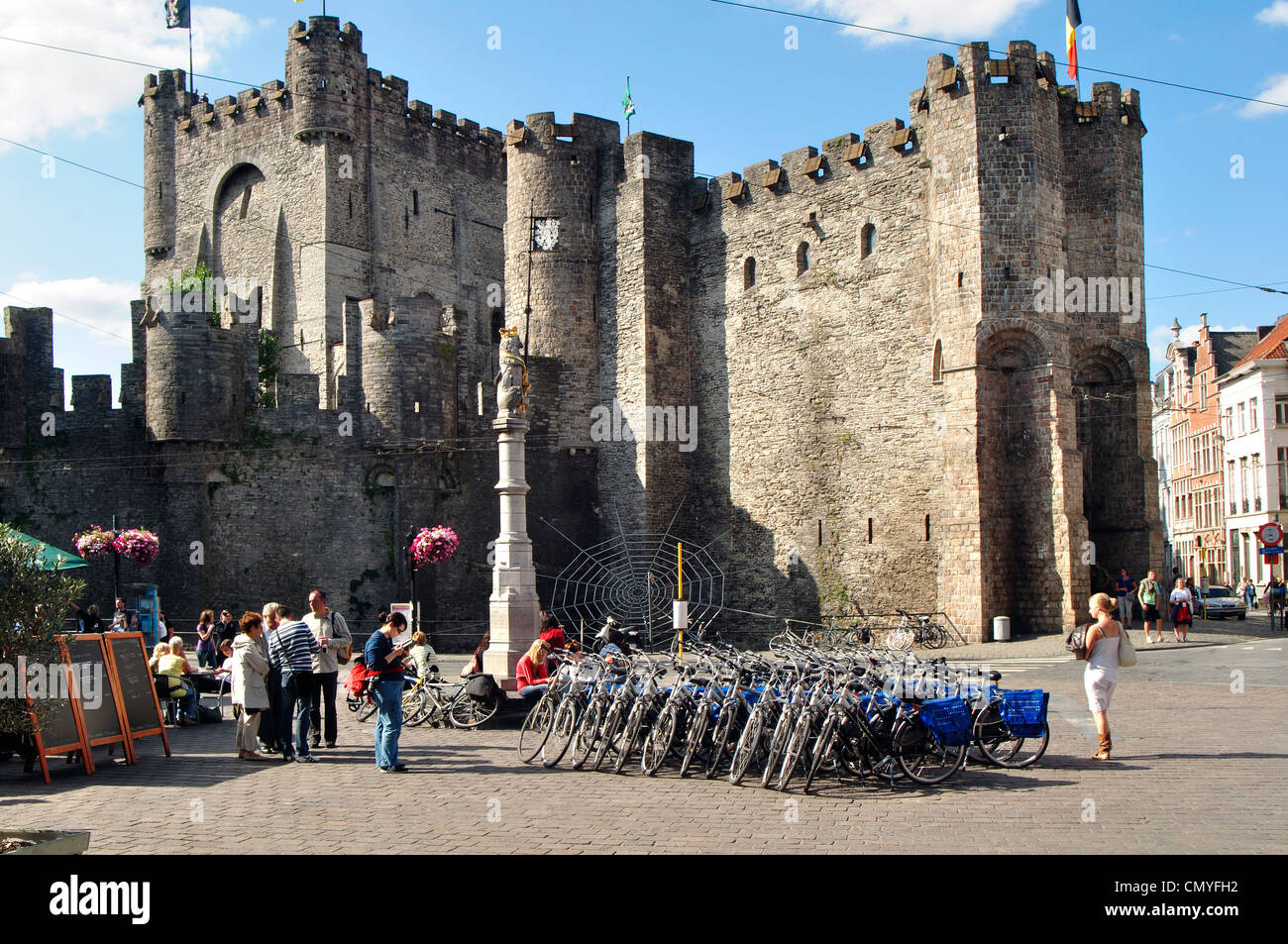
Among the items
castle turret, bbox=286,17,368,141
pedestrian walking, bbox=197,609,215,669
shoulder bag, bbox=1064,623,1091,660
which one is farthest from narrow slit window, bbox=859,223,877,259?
castle turret, bbox=286,17,368,141

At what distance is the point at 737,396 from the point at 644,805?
2102 cm

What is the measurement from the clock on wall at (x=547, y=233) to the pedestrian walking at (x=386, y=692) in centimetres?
2078

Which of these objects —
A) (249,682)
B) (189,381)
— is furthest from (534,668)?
(189,381)

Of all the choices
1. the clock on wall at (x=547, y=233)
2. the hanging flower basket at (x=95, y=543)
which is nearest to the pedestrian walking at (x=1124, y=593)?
the clock on wall at (x=547, y=233)

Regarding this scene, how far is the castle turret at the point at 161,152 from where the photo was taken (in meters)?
43.0

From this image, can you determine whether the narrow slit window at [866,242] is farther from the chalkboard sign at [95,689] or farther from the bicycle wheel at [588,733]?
the chalkboard sign at [95,689]

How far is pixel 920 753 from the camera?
31.3 feet

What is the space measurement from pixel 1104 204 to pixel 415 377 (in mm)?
16284

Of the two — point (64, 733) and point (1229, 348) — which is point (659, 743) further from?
point (1229, 348)

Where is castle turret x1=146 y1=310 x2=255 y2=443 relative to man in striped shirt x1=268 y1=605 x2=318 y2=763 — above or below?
above

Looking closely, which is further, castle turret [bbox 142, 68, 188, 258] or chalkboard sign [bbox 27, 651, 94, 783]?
castle turret [bbox 142, 68, 188, 258]

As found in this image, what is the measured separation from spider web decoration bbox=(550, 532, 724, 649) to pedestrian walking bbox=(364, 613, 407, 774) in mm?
17699

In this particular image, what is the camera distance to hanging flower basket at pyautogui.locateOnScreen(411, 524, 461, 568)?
25516 mm

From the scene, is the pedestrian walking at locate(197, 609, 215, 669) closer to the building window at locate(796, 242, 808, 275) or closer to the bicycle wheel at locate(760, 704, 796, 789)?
the bicycle wheel at locate(760, 704, 796, 789)
